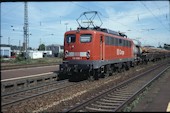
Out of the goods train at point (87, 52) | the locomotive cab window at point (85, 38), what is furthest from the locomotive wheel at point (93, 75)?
the locomotive cab window at point (85, 38)

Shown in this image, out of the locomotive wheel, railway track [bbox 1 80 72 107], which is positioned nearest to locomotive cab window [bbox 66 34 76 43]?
the locomotive wheel

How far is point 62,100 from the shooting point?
13.1 metres

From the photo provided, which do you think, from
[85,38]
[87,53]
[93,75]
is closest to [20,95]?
[87,53]

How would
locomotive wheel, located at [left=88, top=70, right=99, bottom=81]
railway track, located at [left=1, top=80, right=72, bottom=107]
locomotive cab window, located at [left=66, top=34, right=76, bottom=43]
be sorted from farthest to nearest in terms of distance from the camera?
1. locomotive wheel, located at [left=88, top=70, right=99, bottom=81]
2. locomotive cab window, located at [left=66, top=34, right=76, bottom=43]
3. railway track, located at [left=1, top=80, right=72, bottom=107]

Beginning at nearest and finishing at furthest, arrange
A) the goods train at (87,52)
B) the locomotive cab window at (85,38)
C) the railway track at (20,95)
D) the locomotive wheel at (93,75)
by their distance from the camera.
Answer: the railway track at (20,95) → the goods train at (87,52) → the locomotive cab window at (85,38) → the locomotive wheel at (93,75)

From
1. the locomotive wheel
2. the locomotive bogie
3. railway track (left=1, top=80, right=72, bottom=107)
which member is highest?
the locomotive bogie

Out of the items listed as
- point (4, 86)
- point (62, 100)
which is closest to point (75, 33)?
point (4, 86)

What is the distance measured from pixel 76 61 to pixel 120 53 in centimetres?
732

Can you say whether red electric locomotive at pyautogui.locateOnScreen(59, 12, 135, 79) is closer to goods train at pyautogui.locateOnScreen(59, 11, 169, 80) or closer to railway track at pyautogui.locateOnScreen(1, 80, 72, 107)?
goods train at pyautogui.locateOnScreen(59, 11, 169, 80)

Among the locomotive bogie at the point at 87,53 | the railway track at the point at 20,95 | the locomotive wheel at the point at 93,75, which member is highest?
the locomotive bogie at the point at 87,53

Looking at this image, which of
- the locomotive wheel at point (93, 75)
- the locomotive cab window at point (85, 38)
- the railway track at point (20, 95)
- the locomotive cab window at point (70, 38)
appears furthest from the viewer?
the locomotive wheel at point (93, 75)

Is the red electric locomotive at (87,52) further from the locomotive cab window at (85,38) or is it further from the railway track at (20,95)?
the railway track at (20,95)

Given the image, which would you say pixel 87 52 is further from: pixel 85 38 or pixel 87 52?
pixel 85 38

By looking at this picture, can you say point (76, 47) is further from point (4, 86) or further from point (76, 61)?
point (4, 86)
